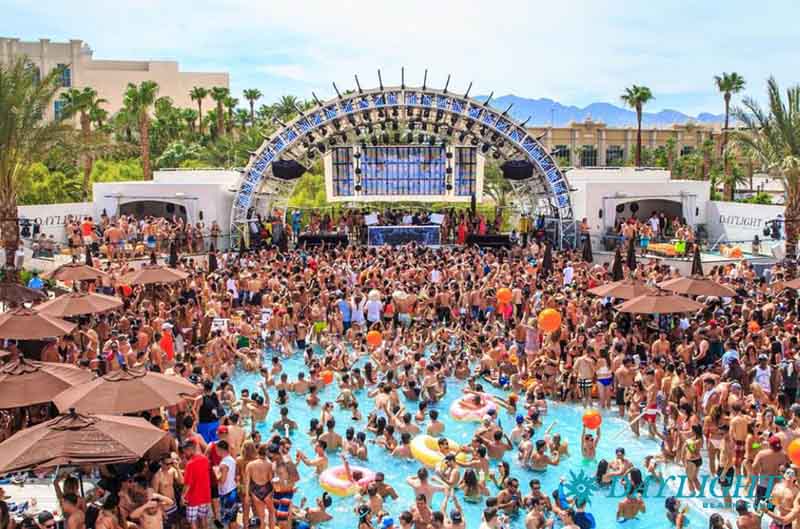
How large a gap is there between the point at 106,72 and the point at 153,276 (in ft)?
172

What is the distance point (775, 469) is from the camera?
357 inches

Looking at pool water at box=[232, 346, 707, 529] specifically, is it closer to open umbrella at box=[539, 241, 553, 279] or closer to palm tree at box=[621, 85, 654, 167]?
open umbrella at box=[539, 241, 553, 279]

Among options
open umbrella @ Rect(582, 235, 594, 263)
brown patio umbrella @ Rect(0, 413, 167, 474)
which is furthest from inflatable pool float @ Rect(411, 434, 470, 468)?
open umbrella @ Rect(582, 235, 594, 263)

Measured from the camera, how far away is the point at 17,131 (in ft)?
70.4

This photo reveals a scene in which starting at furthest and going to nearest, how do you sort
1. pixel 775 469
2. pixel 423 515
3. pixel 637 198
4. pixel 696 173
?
pixel 696 173, pixel 637 198, pixel 775 469, pixel 423 515

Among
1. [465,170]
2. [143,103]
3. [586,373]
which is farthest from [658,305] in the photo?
[143,103]

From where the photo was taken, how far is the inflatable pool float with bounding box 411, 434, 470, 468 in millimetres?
10879

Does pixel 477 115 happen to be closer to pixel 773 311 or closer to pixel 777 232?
pixel 777 232

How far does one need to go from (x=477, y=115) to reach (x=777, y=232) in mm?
10780

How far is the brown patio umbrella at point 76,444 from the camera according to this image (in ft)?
23.0

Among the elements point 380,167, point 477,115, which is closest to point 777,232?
point 477,115

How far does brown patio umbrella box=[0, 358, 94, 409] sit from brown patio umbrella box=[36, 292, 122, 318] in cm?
388

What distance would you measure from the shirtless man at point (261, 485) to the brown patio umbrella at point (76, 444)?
1.22m

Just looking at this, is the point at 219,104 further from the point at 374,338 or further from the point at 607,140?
the point at 374,338
